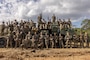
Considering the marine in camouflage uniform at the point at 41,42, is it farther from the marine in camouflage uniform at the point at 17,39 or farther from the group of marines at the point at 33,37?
the marine in camouflage uniform at the point at 17,39

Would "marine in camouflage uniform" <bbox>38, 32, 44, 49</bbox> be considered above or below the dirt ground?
above

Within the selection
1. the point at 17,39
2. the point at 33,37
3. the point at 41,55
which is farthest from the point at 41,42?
the point at 41,55

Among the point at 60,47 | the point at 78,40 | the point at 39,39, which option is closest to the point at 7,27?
the point at 39,39

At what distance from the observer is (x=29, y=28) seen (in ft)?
123

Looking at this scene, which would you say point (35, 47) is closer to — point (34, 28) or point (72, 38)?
point (34, 28)

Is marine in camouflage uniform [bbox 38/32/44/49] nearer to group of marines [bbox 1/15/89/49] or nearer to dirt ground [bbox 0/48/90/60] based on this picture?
group of marines [bbox 1/15/89/49]

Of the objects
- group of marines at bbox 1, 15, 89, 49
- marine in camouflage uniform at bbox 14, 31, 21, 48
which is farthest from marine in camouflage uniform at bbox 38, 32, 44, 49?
marine in camouflage uniform at bbox 14, 31, 21, 48

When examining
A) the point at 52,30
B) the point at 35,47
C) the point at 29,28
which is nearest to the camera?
the point at 35,47

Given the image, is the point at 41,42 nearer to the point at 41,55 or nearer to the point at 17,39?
the point at 17,39

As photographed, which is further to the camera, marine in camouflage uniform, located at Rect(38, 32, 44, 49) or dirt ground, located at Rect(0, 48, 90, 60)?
marine in camouflage uniform, located at Rect(38, 32, 44, 49)

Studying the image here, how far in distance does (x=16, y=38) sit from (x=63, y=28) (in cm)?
819

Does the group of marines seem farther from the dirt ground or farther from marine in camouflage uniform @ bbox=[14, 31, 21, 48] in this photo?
the dirt ground

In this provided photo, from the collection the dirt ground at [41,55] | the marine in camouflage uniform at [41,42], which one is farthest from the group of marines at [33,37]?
the dirt ground at [41,55]

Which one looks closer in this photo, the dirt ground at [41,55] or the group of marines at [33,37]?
the dirt ground at [41,55]
